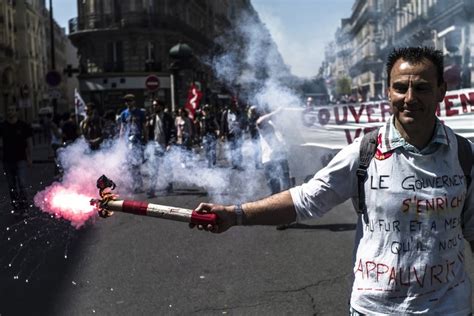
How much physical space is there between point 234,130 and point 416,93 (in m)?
11.0

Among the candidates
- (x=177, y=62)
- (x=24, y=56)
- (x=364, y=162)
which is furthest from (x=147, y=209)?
(x=24, y=56)

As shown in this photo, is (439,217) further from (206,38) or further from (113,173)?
(206,38)

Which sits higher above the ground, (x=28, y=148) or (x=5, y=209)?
(x=28, y=148)

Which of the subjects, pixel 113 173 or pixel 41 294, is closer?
pixel 41 294

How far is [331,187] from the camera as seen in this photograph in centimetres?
214

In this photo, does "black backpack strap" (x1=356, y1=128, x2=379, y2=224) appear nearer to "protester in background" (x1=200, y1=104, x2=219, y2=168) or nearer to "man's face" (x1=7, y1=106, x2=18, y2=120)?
"man's face" (x1=7, y1=106, x2=18, y2=120)

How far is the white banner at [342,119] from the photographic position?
803 cm

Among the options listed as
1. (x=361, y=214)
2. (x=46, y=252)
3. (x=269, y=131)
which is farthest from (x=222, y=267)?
(x=361, y=214)

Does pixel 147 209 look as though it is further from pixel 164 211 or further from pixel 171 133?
pixel 171 133

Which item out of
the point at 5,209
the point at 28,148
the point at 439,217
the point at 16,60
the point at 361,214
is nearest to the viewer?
the point at 439,217

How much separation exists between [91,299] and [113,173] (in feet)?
15.9

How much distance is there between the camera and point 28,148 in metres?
8.89

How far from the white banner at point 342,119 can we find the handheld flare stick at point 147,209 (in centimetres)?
570

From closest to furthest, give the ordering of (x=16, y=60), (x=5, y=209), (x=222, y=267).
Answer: (x=222, y=267)
(x=5, y=209)
(x=16, y=60)
